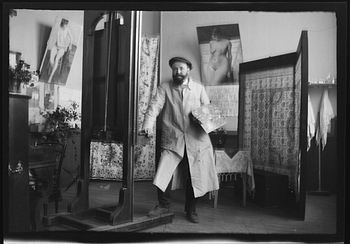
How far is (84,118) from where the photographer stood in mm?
3336

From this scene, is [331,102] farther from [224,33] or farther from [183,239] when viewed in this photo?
[183,239]

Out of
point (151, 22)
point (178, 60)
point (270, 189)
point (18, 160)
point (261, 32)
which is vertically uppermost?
point (151, 22)

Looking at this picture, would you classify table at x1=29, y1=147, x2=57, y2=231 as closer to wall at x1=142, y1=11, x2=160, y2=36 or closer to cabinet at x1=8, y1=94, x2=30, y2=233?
cabinet at x1=8, y1=94, x2=30, y2=233

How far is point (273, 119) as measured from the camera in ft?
11.8

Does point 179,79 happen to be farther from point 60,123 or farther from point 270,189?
point 270,189

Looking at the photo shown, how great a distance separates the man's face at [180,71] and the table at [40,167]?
1360 millimetres

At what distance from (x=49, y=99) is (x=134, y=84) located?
1.06 meters

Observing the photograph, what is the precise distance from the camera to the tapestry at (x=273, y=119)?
3.59 metres

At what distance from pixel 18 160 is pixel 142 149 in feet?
6.35

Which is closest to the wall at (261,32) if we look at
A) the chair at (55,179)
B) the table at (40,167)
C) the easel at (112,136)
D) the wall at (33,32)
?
the easel at (112,136)

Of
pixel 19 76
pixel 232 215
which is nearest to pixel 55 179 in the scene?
pixel 19 76

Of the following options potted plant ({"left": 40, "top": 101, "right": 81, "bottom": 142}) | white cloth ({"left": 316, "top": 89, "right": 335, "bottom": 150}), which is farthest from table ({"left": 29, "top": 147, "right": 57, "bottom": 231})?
white cloth ({"left": 316, "top": 89, "right": 335, "bottom": 150})

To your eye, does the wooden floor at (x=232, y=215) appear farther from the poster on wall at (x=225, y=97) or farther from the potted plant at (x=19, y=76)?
the potted plant at (x=19, y=76)
